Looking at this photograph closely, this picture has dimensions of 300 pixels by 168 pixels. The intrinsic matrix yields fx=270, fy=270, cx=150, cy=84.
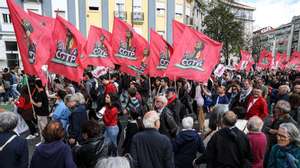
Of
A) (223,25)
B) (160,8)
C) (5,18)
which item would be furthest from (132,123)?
(223,25)

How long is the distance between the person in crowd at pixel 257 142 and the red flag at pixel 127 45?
4.84m

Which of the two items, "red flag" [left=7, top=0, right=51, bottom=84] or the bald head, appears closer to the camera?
the bald head

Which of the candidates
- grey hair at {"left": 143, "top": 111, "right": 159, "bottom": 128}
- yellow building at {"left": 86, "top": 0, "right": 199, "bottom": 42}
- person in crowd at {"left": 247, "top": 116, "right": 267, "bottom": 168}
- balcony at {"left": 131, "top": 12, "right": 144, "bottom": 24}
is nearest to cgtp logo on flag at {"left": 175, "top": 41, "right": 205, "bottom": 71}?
person in crowd at {"left": 247, "top": 116, "right": 267, "bottom": 168}

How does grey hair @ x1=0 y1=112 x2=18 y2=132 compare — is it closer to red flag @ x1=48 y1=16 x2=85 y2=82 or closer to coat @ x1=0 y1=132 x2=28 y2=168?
coat @ x1=0 y1=132 x2=28 y2=168

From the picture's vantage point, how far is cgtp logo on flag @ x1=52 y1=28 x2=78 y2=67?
610 cm

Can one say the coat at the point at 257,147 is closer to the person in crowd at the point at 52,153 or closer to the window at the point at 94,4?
the person in crowd at the point at 52,153

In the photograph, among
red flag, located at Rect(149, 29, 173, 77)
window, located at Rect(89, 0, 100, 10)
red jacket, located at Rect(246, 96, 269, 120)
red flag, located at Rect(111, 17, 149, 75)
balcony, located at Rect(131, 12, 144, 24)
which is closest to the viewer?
red jacket, located at Rect(246, 96, 269, 120)

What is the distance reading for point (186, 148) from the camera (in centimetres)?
371

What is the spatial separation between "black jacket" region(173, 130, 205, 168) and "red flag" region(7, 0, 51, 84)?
3.16 metres

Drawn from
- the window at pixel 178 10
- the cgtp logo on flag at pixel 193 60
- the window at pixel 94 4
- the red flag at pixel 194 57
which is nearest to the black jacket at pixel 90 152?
the red flag at pixel 194 57

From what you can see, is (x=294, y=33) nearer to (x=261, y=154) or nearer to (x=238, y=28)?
(x=238, y=28)

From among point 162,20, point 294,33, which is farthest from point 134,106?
point 294,33

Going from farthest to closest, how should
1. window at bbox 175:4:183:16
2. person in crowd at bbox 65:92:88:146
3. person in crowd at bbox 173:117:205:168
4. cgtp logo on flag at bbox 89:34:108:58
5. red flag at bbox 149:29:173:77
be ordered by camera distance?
window at bbox 175:4:183:16
cgtp logo on flag at bbox 89:34:108:58
red flag at bbox 149:29:173:77
person in crowd at bbox 65:92:88:146
person in crowd at bbox 173:117:205:168

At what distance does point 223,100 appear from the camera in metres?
6.43
